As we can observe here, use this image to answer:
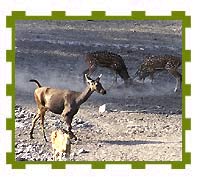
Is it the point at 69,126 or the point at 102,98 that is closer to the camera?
the point at 69,126

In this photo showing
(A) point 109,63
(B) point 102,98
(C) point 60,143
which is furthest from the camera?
(A) point 109,63

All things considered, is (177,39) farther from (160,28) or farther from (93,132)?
(93,132)

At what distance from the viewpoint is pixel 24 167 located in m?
4.17

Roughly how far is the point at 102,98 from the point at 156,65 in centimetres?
54

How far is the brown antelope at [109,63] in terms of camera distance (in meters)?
4.72

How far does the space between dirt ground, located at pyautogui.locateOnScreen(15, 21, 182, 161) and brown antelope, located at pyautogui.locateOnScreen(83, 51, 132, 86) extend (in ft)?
0.14

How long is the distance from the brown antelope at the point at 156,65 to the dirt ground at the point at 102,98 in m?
0.05

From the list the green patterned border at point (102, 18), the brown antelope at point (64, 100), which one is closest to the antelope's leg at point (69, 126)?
the brown antelope at point (64, 100)

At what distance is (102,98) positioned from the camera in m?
4.59

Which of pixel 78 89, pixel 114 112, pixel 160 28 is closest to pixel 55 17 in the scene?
pixel 78 89

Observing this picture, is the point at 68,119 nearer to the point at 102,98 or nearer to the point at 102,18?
the point at 102,98

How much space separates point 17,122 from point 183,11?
135 centimetres

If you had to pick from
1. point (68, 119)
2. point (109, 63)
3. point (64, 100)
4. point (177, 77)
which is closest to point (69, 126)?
point (68, 119)

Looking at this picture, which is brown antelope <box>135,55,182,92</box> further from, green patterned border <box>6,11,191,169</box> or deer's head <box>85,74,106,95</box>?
deer's head <box>85,74,106,95</box>
